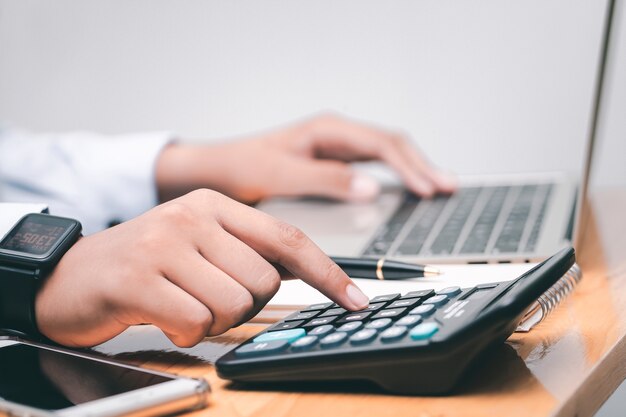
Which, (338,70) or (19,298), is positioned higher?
(19,298)

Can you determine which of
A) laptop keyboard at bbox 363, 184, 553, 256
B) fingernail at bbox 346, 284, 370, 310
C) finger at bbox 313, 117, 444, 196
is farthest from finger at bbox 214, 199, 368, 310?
finger at bbox 313, 117, 444, 196

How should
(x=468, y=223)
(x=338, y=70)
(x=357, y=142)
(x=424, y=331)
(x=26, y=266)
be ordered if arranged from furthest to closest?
(x=338, y=70)
(x=357, y=142)
(x=468, y=223)
(x=26, y=266)
(x=424, y=331)

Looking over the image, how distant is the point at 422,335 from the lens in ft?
1.14

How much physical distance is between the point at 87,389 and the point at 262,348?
0.08 metres

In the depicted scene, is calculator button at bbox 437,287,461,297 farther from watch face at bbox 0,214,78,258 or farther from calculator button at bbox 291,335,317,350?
watch face at bbox 0,214,78,258

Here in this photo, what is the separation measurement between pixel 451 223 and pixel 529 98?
74cm

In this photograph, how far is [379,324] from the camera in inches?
14.8

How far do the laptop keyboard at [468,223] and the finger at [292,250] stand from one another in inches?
8.6

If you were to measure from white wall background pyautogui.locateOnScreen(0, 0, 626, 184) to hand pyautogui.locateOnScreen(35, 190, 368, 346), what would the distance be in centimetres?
93

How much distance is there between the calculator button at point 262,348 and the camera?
0.38m

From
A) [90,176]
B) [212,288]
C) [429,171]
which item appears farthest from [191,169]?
A: [212,288]

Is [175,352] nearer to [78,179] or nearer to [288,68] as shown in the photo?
[78,179]

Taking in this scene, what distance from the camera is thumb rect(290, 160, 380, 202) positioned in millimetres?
980

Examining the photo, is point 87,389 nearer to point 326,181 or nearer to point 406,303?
point 406,303
